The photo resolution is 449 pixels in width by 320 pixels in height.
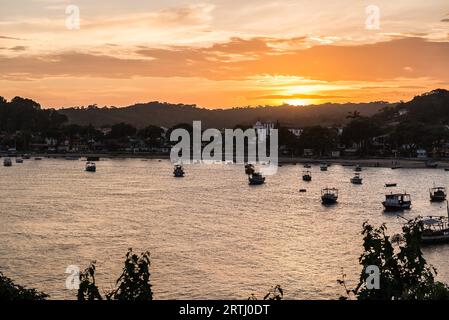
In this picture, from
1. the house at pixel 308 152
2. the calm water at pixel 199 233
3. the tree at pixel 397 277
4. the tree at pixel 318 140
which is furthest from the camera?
the house at pixel 308 152

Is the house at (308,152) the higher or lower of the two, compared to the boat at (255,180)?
higher

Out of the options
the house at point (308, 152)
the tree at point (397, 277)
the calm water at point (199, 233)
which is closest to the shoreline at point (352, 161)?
the house at point (308, 152)

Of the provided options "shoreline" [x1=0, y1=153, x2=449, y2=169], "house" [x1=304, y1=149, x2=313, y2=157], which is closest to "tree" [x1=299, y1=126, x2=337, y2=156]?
"house" [x1=304, y1=149, x2=313, y2=157]

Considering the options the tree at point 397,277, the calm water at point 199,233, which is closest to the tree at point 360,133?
the calm water at point 199,233

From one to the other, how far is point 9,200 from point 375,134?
84.0 meters

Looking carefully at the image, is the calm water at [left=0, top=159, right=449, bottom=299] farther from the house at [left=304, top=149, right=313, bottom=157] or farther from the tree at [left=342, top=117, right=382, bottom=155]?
the house at [left=304, top=149, right=313, bottom=157]

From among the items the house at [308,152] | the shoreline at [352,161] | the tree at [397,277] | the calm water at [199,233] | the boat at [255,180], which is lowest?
the calm water at [199,233]

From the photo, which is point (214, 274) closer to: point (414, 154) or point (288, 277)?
point (288, 277)

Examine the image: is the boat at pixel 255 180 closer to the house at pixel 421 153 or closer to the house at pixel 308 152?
the house at pixel 421 153

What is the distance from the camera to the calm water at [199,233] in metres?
26.1

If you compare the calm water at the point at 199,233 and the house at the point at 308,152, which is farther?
the house at the point at 308,152

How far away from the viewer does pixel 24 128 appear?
6983 inches

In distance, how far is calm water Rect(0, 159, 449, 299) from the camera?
26125mm

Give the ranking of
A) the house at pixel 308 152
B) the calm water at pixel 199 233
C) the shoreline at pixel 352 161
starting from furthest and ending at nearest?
the house at pixel 308 152 → the shoreline at pixel 352 161 → the calm water at pixel 199 233
